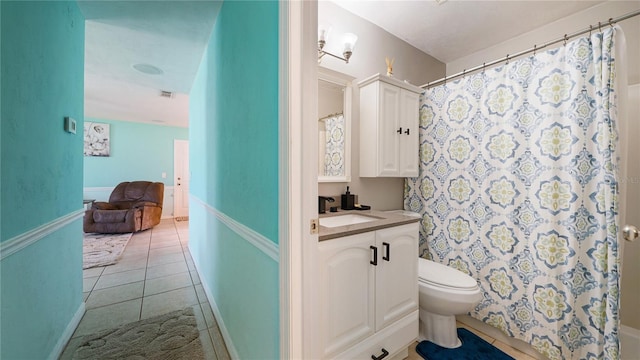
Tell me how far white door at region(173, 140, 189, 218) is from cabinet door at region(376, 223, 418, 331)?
600 cm

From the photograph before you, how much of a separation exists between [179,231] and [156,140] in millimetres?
2524

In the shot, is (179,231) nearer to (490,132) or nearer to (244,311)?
(244,311)

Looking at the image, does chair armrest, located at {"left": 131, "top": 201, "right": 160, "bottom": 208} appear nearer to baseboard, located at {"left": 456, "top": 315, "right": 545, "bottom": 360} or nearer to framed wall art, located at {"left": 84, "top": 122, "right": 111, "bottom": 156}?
framed wall art, located at {"left": 84, "top": 122, "right": 111, "bottom": 156}

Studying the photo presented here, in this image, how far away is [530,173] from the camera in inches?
61.3

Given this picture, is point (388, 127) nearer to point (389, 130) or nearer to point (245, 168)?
point (389, 130)

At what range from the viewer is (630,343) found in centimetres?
153

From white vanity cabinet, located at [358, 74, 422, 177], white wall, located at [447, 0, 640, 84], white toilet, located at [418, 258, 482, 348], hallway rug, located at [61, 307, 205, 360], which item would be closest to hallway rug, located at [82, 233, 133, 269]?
hallway rug, located at [61, 307, 205, 360]

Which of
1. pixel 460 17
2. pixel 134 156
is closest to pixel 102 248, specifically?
pixel 134 156

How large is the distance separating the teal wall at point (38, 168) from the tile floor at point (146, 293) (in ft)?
0.80

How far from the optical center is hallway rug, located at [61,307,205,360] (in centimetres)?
142

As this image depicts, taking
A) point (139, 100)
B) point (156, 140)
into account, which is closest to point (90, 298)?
point (139, 100)

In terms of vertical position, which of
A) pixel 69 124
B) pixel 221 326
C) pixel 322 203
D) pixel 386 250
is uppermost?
pixel 69 124

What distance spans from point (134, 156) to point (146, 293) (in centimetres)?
449

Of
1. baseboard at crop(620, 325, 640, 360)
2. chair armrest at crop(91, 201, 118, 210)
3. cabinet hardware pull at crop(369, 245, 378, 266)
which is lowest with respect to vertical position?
baseboard at crop(620, 325, 640, 360)
